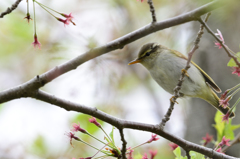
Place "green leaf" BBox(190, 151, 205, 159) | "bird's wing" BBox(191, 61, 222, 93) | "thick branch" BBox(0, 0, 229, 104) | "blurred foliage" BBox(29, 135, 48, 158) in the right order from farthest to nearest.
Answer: "blurred foliage" BBox(29, 135, 48, 158), "bird's wing" BBox(191, 61, 222, 93), "green leaf" BBox(190, 151, 205, 159), "thick branch" BBox(0, 0, 229, 104)

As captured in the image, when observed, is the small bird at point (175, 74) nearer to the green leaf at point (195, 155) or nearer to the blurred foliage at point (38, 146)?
the green leaf at point (195, 155)

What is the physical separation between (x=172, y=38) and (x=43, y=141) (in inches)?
117

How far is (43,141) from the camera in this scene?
13.6 feet

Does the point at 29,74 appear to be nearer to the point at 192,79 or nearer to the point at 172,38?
the point at 172,38

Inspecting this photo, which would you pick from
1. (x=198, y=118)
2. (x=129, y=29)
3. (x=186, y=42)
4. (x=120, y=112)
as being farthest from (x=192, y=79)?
(x=120, y=112)

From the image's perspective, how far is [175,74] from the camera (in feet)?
11.7

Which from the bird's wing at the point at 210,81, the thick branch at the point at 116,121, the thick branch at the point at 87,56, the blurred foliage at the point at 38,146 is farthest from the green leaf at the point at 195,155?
the blurred foliage at the point at 38,146

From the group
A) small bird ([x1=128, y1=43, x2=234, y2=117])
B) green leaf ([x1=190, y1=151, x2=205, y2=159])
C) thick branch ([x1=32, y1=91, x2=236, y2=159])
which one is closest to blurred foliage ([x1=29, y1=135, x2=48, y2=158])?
small bird ([x1=128, y1=43, x2=234, y2=117])

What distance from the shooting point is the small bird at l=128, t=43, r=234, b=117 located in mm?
3586

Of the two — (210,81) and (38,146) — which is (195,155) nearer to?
(210,81)

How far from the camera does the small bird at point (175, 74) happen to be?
3.59 metres

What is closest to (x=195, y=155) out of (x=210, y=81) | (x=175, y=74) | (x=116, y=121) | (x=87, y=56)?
(x=116, y=121)

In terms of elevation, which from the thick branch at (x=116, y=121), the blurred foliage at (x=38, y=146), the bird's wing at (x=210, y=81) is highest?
the bird's wing at (x=210, y=81)

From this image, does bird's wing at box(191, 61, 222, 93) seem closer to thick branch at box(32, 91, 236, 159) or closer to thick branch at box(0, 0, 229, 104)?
thick branch at box(32, 91, 236, 159)
